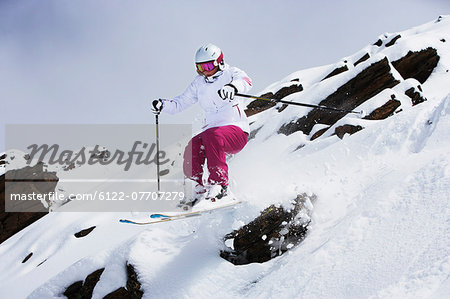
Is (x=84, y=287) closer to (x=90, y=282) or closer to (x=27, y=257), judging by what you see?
(x=90, y=282)

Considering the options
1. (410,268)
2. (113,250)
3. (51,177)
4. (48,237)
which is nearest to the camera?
(410,268)

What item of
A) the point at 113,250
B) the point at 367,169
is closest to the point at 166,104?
the point at 113,250

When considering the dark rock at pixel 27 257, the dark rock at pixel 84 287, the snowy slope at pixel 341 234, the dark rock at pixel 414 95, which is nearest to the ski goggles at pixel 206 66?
the snowy slope at pixel 341 234

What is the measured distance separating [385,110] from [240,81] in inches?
330

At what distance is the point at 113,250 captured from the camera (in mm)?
5922

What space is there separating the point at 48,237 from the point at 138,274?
40.9 feet

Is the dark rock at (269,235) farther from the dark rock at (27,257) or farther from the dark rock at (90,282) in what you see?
the dark rock at (27,257)

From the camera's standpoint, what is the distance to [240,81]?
15.9ft

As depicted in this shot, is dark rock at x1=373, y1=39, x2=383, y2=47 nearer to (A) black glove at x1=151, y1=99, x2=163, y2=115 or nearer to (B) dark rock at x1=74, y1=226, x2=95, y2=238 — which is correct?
(B) dark rock at x1=74, y1=226, x2=95, y2=238

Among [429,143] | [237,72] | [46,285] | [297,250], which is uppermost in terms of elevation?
[237,72]

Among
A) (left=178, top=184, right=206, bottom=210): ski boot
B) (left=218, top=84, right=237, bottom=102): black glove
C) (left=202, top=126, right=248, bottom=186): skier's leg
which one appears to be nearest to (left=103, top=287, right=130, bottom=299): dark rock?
(left=178, top=184, right=206, bottom=210): ski boot

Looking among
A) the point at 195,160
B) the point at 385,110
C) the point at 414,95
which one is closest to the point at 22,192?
the point at 195,160

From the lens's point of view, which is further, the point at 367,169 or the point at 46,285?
the point at 46,285

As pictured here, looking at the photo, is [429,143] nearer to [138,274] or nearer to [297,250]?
[297,250]
